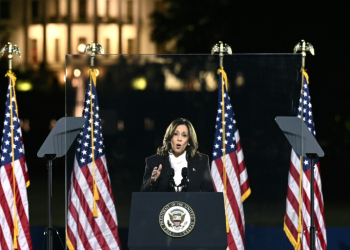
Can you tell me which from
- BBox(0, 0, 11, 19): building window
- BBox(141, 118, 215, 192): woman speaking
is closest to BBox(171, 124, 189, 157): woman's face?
BBox(141, 118, 215, 192): woman speaking

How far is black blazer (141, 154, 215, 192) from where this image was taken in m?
5.41

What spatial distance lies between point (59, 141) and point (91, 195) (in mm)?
469

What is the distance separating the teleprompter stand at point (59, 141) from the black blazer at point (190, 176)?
577 mm

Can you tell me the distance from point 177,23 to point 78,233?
9.25m

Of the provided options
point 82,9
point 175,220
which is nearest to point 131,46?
point 82,9

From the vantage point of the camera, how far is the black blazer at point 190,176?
541cm

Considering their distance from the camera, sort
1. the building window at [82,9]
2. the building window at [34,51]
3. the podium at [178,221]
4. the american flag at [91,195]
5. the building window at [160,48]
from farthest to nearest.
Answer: the building window at [34,51], the building window at [82,9], the building window at [160,48], the american flag at [91,195], the podium at [178,221]

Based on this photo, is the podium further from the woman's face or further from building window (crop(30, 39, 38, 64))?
building window (crop(30, 39, 38, 64))

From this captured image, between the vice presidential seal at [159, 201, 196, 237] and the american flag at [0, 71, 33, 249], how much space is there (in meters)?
2.28

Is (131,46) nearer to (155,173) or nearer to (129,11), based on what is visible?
(129,11)

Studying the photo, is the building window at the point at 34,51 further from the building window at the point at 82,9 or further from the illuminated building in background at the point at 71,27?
the building window at the point at 82,9

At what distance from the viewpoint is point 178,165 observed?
543 cm

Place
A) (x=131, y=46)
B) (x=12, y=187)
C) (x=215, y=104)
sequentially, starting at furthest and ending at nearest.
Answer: (x=131, y=46) → (x=12, y=187) → (x=215, y=104)

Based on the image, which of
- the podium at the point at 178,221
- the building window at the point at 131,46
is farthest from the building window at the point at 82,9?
the podium at the point at 178,221
